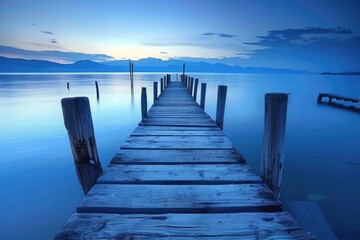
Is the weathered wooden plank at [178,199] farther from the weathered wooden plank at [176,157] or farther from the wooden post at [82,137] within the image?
the weathered wooden plank at [176,157]

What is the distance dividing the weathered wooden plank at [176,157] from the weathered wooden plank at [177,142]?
0.20 metres

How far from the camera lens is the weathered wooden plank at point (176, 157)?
291 centimetres

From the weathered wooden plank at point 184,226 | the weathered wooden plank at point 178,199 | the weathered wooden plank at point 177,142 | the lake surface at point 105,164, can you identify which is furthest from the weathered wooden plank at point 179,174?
the lake surface at point 105,164

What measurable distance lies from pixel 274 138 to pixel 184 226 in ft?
4.30

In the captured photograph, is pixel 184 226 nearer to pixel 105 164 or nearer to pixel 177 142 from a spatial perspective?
pixel 177 142

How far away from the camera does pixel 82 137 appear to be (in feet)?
7.10

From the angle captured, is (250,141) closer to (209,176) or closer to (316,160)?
(316,160)

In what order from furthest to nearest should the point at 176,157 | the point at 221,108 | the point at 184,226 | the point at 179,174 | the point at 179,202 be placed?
the point at 221,108 < the point at 176,157 < the point at 179,174 < the point at 179,202 < the point at 184,226

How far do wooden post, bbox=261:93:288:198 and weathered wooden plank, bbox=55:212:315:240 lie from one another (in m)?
0.50

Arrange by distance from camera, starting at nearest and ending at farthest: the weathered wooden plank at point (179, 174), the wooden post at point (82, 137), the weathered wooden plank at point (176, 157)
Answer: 1. the wooden post at point (82, 137)
2. the weathered wooden plank at point (179, 174)
3. the weathered wooden plank at point (176, 157)

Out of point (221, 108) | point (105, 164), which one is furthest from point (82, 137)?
point (105, 164)

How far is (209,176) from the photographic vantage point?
2.48 meters

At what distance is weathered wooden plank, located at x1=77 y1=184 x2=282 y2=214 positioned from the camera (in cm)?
187

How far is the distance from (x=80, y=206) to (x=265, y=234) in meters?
1.58
